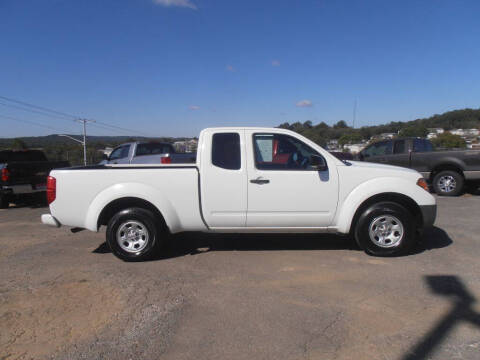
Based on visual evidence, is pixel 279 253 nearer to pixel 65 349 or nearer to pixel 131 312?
pixel 131 312

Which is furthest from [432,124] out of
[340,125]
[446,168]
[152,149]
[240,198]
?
[240,198]

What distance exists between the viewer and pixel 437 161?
9.49 metres

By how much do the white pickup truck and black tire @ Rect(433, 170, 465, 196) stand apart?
584 centimetres

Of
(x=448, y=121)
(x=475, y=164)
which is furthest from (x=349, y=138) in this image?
Result: (x=475, y=164)

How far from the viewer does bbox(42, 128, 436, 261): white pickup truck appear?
445cm

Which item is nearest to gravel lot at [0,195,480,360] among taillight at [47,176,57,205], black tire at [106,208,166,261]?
black tire at [106,208,166,261]

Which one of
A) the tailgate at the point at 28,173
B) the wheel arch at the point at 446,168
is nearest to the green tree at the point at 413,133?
the wheel arch at the point at 446,168

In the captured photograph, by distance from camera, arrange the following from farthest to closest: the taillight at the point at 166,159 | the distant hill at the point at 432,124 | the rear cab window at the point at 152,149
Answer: the distant hill at the point at 432,124
the rear cab window at the point at 152,149
the taillight at the point at 166,159

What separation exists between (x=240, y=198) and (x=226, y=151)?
2.26 feet

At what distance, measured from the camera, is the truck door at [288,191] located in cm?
446

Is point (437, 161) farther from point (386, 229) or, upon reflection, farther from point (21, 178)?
point (21, 178)

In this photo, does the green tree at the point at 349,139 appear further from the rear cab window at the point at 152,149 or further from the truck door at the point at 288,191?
the truck door at the point at 288,191

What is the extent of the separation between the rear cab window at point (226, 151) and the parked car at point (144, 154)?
475cm

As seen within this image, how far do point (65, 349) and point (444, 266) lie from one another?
4.36 metres
